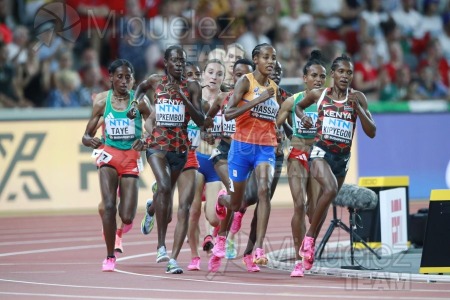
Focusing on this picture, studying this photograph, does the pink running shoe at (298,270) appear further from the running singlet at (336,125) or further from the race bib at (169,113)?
the race bib at (169,113)

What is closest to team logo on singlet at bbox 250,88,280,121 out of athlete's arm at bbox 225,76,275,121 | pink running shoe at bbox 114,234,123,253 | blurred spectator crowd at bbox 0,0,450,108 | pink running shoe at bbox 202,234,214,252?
athlete's arm at bbox 225,76,275,121

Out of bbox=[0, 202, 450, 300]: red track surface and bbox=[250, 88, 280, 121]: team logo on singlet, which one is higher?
bbox=[250, 88, 280, 121]: team logo on singlet

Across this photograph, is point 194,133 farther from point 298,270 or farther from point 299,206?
point 298,270

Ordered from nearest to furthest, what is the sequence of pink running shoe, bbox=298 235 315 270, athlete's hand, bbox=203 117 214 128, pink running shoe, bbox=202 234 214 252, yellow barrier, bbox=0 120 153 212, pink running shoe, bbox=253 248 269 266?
pink running shoe, bbox=253 248 269 266, pink running shoe, bbox=298 235 315 270, athlete's hand, bbox=203 117 214 128, pink running shoe, bbox=202 234 214 252, yellow barrier, bbox=0 120 153 212

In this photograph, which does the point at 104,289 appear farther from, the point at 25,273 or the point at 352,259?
the point at 352,259

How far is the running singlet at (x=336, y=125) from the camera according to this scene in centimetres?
1316

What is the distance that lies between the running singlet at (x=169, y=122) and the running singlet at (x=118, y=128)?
412mm

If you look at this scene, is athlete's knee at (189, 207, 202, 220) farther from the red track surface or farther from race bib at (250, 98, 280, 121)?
race bib at (250, 98, 280, 121)

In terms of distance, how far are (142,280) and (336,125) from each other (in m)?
2.68

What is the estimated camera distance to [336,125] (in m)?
13.2

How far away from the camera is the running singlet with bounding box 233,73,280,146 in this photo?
530 inches

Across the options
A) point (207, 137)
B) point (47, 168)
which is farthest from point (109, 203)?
point (47, 168)

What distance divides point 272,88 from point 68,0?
10.0 metres

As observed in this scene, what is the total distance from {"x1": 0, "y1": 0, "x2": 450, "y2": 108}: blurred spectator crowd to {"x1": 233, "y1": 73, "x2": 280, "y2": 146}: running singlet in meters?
7.76
